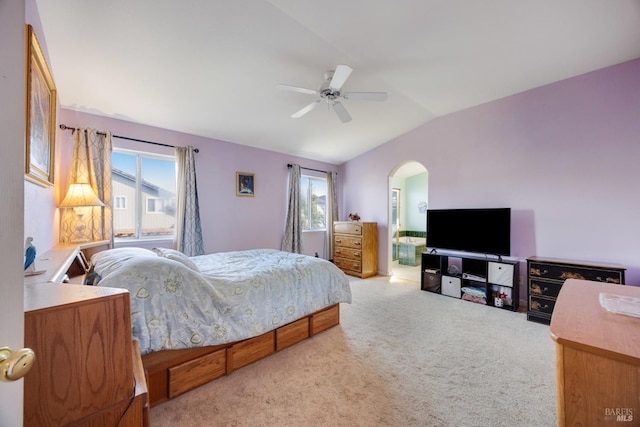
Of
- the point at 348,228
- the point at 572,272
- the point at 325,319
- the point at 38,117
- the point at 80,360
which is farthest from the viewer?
the point at 348,228

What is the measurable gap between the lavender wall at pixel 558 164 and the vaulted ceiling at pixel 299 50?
0.30m

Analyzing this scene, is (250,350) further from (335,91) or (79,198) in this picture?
(335,91)

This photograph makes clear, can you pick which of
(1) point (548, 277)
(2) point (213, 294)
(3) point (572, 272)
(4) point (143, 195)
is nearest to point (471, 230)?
(1) point (548, 277)

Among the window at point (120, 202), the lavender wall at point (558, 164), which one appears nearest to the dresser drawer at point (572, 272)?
the lavender wall at point (558, 164)

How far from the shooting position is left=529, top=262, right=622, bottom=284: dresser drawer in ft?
8.48

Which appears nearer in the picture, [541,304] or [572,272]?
[572,272]

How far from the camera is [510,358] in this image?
86.5 inches

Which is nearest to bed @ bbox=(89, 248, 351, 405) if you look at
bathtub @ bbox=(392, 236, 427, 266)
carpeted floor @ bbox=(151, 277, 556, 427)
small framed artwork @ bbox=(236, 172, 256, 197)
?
carpeted floor @ bbox=(151, 277, 556, 427)

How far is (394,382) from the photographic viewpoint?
6.15 ft

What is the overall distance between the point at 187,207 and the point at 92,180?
1.08 m

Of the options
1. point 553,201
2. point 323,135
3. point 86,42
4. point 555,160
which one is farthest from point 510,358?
point 86,42

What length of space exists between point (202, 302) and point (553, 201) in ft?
13.8

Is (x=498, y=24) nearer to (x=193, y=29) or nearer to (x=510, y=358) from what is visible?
(x=193, y=29)

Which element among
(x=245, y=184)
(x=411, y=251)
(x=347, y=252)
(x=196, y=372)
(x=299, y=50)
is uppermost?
(x=299, y=50)
